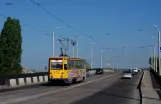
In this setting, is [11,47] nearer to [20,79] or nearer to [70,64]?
[20,79]

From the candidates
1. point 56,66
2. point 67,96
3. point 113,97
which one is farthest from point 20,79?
point 113,97

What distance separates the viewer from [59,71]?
144 feet

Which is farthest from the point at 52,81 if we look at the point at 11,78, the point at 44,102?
the point at 44,102

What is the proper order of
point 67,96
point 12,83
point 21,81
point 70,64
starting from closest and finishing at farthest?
point 67,96, point 12,83, point 70,64, point 21,81

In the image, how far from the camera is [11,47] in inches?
2704

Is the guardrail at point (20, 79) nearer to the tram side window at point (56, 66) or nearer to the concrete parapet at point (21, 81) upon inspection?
the concrete parapet at point (21, 81)

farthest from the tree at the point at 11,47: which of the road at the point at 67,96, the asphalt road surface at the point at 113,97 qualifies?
the asphalt road surface at the point at 113,97

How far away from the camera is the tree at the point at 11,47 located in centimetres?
6688

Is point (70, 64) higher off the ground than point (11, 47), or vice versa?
point (11, 47)

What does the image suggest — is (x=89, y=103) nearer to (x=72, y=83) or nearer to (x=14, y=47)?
(x=72, y=83)

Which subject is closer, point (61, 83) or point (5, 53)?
point (61, 83)

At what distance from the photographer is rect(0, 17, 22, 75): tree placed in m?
66.9

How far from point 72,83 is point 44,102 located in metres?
25.9

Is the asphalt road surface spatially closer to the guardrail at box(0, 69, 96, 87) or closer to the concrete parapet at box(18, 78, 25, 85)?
the guardrail at box(0, 69, 96, 87)
